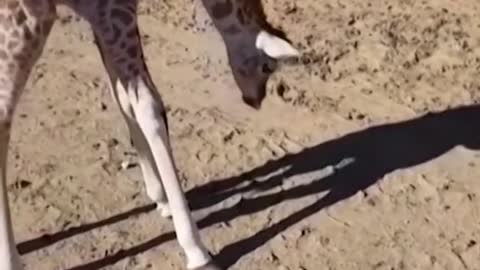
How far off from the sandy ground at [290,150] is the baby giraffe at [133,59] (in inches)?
10.1

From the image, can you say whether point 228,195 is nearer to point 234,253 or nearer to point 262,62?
point 234,253

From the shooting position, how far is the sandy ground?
12.6 feet

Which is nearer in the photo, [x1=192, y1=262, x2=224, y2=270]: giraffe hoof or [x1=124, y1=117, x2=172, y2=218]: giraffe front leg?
[x1=192, y1=262, x2=224, y2=270]: giraffe hoof

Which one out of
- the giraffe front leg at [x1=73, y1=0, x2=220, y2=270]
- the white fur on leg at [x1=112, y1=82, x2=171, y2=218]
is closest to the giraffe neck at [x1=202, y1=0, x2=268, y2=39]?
the giraffe front leg at [x1=73, y1=0, x2=220, y2=270]

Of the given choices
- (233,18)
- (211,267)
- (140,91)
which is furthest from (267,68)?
(211,267)

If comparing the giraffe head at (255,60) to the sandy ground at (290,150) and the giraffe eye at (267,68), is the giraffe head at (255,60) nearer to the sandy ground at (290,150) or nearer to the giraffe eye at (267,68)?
the giraffe eye at (267,68)

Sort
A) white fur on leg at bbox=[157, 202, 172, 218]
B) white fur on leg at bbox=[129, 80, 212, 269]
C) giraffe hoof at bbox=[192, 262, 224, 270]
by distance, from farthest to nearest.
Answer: white fur on leg at bbox=[157, 202, 172, 218] → giraffe hoof at bbox=[192, 262, 224, 270] → white fur on leg at bbox=[129, 80, 212, 269]

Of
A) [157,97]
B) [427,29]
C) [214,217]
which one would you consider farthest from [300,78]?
[157,97]

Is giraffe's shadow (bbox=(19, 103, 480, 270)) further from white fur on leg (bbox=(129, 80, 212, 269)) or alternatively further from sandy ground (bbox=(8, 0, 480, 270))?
white fur on leg (bbox=(129, 80, 212, 269))

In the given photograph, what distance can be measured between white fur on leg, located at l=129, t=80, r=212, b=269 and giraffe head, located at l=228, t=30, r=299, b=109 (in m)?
0.27

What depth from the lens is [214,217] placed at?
4.01m

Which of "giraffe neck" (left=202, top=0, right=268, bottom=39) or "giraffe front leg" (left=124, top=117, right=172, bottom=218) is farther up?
"giraffe neck" (left=202, top=0, right=268, bottom=39)

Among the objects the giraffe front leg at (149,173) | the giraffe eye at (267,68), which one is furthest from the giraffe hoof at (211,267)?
the giraffe eye at (267,68)

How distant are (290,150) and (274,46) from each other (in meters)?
1.04
